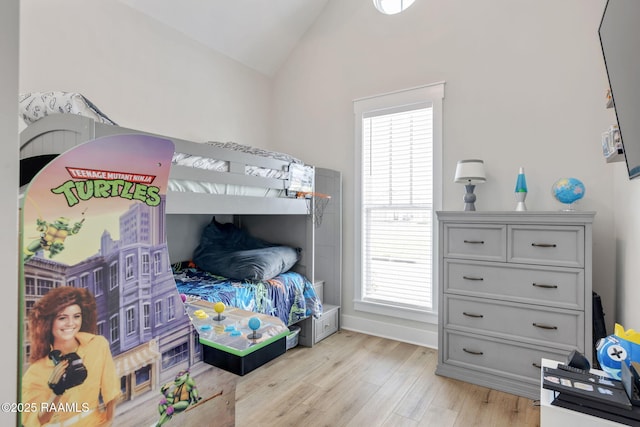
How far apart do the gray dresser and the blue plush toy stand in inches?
22.3

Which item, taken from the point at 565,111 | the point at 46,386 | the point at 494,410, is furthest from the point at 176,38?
the point at 494,410

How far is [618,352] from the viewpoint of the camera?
1353mm

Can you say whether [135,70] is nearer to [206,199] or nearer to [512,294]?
[206,199]

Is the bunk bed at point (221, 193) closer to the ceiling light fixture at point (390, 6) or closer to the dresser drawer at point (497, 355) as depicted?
the dresser drawer at point (497, 355)

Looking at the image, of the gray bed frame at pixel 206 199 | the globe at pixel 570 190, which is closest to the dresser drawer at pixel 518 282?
the globe at pixel 570 190

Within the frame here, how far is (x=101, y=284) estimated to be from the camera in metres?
0.85

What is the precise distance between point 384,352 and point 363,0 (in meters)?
3.03

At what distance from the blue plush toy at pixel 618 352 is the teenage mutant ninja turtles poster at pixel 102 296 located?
1600mm

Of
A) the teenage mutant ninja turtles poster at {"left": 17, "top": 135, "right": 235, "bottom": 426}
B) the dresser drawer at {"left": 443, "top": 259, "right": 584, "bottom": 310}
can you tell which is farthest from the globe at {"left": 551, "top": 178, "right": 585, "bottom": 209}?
the teenage mutant ninja turtles poster at {"left": 17, "top": 135, "right": 235, "bottom": 426}

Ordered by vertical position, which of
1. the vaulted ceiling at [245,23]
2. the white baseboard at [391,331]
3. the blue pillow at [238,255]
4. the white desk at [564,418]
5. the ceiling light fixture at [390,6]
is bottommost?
the white baseboard at [391,331]

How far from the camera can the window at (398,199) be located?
2.82 meters

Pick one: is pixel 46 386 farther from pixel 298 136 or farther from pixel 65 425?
pixel 298 136

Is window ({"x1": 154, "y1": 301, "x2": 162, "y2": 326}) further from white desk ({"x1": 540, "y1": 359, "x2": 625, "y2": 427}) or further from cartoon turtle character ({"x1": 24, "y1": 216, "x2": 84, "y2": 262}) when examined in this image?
white desk ({"x1": 540, "y1": 359, "x2": 625, "y2": 427})

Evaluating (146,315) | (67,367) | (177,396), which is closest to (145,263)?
(146,315)
